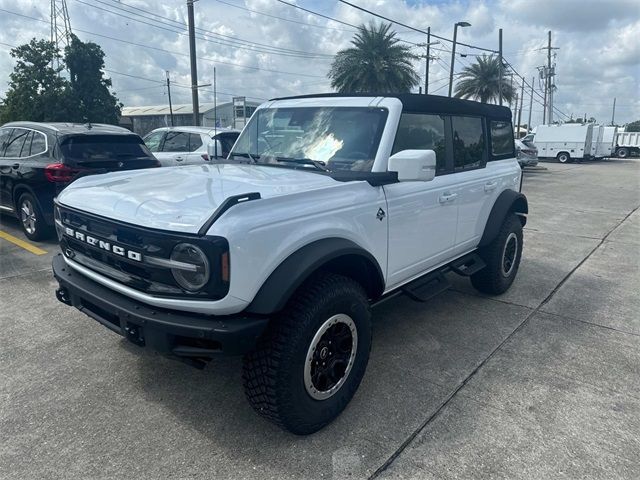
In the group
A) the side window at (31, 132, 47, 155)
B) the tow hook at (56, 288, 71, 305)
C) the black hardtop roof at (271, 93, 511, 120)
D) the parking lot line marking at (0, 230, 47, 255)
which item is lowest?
the parking lot line marking at (0, 230, 47, 255)

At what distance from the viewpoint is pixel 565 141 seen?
1267 inches

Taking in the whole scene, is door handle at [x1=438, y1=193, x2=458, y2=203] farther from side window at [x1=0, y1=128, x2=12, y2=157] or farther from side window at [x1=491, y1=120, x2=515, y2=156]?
side window at [x1=0, y1=128, x2=12, y2=157]

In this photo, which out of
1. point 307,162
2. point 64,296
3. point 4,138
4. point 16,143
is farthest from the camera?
point 4,138

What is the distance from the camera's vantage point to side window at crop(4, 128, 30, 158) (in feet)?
22.5

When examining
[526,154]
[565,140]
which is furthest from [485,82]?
[526,154]

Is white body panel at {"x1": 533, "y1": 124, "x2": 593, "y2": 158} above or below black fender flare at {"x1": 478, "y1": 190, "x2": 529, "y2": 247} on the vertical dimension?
above

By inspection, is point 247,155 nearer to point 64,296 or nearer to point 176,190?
point 176,190

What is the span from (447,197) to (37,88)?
98.7ft

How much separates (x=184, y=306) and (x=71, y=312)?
8.30 ft

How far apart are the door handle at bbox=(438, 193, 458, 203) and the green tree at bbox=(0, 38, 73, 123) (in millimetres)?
28349

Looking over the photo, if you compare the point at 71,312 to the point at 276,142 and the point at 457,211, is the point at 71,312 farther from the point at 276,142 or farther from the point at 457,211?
the point at 457,211

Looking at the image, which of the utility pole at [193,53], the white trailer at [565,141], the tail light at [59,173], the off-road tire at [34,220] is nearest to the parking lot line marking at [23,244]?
the off-road tire at [34,220]

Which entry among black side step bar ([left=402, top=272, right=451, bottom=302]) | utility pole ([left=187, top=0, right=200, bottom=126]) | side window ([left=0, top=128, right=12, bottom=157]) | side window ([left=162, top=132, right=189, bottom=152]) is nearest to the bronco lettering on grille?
black side step bar ([left=402, top=272, right=451, bottom=302])

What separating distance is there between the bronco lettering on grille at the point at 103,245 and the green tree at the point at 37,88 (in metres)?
28.0
